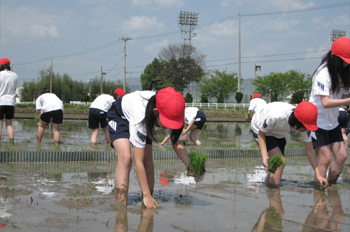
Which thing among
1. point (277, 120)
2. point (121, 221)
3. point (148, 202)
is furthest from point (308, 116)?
point (121, 221)

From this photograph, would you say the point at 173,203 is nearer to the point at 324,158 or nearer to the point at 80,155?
the point at 324,158

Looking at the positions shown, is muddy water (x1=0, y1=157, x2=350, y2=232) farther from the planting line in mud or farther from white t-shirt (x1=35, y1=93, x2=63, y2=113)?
white t-shirt (x1=35, y1=93, x2=63, y2=113)

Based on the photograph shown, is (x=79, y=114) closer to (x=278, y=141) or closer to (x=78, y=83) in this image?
(x=278, y=141)

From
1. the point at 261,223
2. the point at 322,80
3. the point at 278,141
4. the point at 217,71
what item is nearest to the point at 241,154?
the point at 278,141

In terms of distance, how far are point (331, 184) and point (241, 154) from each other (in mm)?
3250

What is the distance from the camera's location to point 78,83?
87.6 meters

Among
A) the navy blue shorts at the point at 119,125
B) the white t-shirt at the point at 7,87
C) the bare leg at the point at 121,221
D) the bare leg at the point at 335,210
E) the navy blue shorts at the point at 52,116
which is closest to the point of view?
the bare leg at the point at 121,221

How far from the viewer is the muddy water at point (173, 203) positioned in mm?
3984

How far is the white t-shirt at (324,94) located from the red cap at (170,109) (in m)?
2.18

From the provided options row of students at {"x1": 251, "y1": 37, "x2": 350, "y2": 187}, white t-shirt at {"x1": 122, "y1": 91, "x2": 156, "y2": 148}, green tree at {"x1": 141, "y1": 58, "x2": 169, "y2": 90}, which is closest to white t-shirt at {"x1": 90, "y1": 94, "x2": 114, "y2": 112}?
row of students at {"x1": 251, "y1": 37, "x2": 350, "y2": 187}

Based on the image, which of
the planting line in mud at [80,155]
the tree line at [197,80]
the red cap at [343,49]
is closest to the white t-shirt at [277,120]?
the red cap at [343,49]

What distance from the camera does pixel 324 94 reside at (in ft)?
18.0

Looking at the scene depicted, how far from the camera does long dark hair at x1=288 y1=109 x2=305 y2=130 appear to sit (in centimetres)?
524

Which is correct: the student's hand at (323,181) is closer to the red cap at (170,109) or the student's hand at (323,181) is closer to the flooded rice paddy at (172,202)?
the flooded rice paddy at (172,202)
